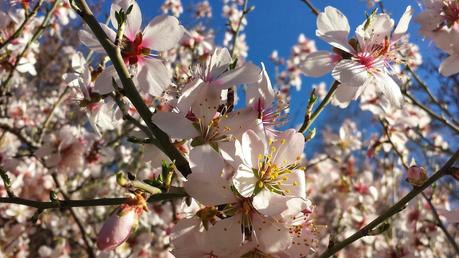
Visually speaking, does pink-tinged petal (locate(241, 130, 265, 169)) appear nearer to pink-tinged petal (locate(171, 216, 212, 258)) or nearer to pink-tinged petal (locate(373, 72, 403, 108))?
pink-tinged petal (locate(171, 216, 212, 258))

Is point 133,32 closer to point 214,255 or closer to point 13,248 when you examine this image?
point 214,255

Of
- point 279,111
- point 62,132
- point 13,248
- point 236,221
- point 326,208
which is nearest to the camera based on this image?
point 236,221

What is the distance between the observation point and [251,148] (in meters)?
1.05

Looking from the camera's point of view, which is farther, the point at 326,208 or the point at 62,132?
the point at 326,208

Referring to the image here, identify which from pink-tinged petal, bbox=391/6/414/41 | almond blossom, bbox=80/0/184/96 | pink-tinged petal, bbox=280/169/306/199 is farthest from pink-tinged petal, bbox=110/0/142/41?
pink-tinged petal, bbox=391/6/414/41

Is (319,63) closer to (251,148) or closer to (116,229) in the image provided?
(251,148)

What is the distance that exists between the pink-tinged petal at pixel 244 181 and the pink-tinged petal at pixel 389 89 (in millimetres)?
599

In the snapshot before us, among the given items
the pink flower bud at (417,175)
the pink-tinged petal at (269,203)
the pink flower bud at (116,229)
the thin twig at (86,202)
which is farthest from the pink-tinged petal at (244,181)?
the pink flower bud at (417,175)

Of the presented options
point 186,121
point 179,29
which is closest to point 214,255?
point 186,121

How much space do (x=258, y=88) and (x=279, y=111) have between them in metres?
0.15

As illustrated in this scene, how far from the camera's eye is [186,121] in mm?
1097

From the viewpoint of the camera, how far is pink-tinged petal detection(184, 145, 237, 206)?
3.17 feet

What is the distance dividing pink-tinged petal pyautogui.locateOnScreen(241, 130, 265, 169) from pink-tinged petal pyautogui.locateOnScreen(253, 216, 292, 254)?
0.47 feet

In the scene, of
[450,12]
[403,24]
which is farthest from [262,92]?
[450,12]
